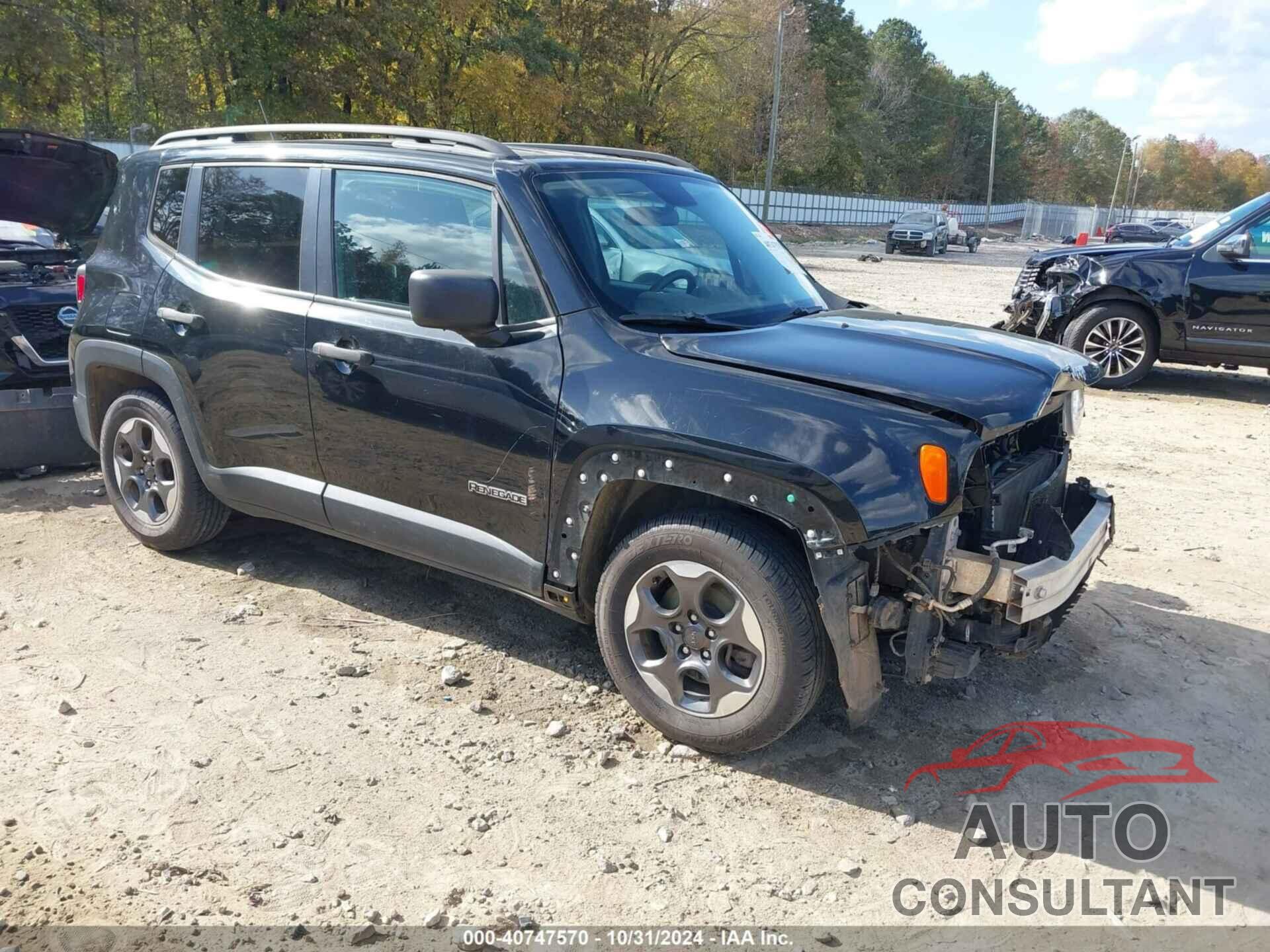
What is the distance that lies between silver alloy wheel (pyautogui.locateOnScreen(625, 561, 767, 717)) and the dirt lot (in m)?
0.27

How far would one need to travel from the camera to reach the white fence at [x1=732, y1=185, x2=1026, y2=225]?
177 ft

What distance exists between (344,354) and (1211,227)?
927 cm

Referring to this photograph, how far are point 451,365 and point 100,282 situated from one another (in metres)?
2.54

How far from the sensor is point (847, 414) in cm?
311

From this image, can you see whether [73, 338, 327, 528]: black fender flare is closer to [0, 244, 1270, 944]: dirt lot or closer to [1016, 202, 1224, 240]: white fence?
[0, 244, 1270, 944]: dirt lot

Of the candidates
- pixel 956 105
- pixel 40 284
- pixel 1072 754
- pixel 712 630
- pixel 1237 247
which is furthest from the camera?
pixel 956 105

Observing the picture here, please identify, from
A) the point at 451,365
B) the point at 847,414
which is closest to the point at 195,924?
the point at 451,365

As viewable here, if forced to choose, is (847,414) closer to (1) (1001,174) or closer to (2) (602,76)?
(2) (602,76)

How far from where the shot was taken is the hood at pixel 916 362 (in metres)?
3.18

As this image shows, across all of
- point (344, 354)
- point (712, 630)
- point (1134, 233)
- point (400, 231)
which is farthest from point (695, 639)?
point (1134, 233)

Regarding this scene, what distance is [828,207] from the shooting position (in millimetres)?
62250

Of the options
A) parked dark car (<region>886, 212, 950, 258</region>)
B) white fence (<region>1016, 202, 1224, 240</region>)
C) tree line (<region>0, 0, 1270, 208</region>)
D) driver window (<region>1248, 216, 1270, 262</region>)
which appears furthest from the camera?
white fence (<region>1016, 202, 1224, 240</region>)
